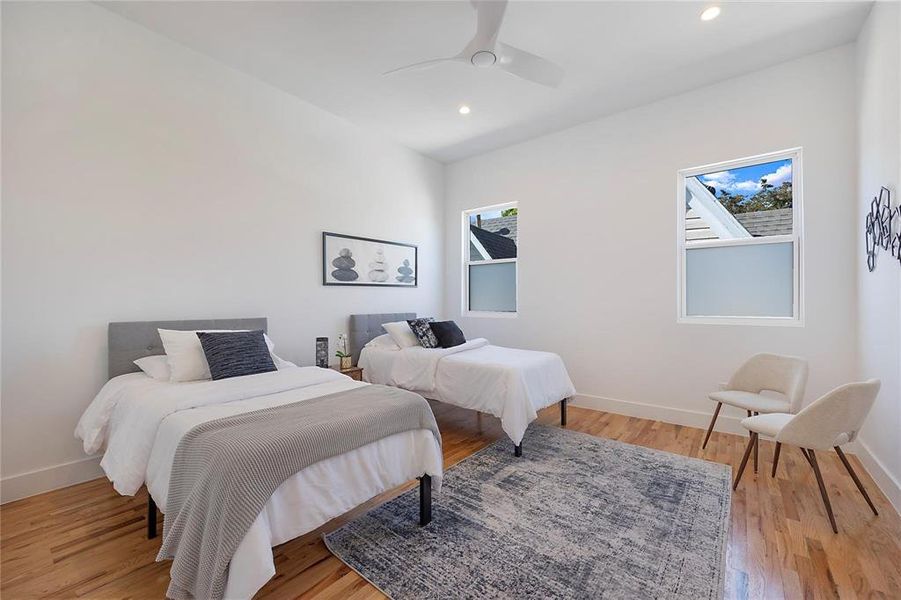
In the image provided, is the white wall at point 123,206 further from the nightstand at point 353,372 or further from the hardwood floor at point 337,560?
the hardwood floor at point 337,560

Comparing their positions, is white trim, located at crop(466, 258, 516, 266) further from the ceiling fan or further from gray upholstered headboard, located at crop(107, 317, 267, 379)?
gray upholstered headboard, located at crop(107, 317, 267, 379)

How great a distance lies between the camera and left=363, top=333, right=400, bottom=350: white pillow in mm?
4066

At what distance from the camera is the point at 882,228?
2381mm

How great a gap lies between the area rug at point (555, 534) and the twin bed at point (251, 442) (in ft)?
0.82

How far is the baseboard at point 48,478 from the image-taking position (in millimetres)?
2299

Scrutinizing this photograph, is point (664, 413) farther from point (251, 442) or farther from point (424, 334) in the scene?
point (251, 442)

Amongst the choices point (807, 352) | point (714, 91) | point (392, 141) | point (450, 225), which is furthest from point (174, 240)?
point (807, 352)

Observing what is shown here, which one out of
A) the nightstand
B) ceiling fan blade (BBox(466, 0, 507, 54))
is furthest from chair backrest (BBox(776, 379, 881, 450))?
the nightstand

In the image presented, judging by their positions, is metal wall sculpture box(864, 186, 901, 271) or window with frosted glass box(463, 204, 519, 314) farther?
window with frosted glass box(463, 204, 519, 314)

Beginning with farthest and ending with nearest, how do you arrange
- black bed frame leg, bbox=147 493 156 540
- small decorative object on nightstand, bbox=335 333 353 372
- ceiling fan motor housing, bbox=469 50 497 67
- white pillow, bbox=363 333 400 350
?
white pillow, bbox=363 333 400 350, small decorative object on nightstand, bbox=335 333 353 372, ceiling fan motor housing, bbox=469 50 497 67, black bed frame leg, bbox=147 493 156 540

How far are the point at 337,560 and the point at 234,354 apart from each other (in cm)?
151

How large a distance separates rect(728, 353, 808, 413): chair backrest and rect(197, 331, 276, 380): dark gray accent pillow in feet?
11.8

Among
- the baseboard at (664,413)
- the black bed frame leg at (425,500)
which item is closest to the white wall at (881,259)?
the baseboard at (664,413)

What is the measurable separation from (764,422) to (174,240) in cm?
419
